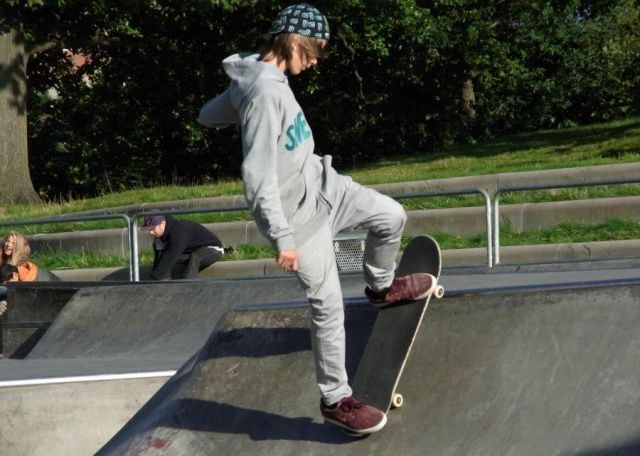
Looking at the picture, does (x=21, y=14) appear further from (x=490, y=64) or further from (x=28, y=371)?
(x=28, y=371)

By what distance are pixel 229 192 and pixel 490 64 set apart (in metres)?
10.8

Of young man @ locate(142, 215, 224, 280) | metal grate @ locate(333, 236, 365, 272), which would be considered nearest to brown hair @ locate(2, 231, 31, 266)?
young man @ locate(142, 215, 224, 280)

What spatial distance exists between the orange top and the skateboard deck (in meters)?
6.82

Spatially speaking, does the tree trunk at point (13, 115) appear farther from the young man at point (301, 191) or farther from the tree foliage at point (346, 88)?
the young man at point (301, 191)

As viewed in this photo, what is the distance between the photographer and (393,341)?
16.1ft

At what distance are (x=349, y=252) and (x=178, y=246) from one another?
6.01 feet

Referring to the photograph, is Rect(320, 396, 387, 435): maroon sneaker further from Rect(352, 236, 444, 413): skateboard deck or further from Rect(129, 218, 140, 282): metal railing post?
Rect(129, 218, 140, 282): metal railing post

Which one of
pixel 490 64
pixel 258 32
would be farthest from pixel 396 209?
pixel 490 64

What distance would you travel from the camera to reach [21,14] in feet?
70.5

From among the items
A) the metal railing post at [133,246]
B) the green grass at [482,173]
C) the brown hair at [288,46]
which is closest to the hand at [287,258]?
the brown hair at [288,46]

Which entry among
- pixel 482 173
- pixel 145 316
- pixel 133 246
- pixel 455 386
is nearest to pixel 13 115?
pixel 482 173

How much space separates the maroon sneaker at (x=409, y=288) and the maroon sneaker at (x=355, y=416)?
1.67 feet

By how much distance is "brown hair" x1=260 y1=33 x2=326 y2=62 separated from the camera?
4.64 meters

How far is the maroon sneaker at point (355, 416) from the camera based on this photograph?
15.3 ft
